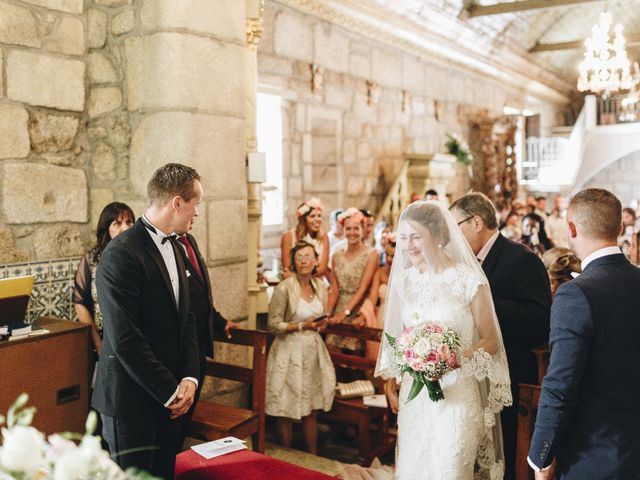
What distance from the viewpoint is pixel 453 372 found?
267cm

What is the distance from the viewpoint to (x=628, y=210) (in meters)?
8.94

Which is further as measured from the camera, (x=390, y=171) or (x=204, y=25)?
(x=390, y=171)

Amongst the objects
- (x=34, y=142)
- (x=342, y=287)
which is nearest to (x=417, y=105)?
(x=342, y=287)

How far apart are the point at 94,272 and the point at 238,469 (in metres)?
1.44

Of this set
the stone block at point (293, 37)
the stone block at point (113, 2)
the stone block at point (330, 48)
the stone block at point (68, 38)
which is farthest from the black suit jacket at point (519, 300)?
the stone block at point (330, 48)

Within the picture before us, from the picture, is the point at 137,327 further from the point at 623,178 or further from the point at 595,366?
the point at 623,178

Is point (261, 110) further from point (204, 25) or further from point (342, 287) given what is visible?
point (204, 25)

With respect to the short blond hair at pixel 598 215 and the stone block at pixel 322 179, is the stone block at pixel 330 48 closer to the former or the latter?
the stone block at pixel 322 179

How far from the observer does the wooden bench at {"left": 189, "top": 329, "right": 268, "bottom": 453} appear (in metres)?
3.46

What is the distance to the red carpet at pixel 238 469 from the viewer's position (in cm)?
261

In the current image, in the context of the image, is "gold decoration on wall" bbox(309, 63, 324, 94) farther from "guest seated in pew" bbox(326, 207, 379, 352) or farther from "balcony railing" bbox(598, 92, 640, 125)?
"balcony railing" bbox(598, 92, 640, 125)

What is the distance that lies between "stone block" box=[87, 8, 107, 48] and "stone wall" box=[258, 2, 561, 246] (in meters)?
2.85

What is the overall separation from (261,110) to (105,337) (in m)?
4.83

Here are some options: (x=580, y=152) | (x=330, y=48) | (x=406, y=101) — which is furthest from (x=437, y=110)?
(x=580, y=152)
